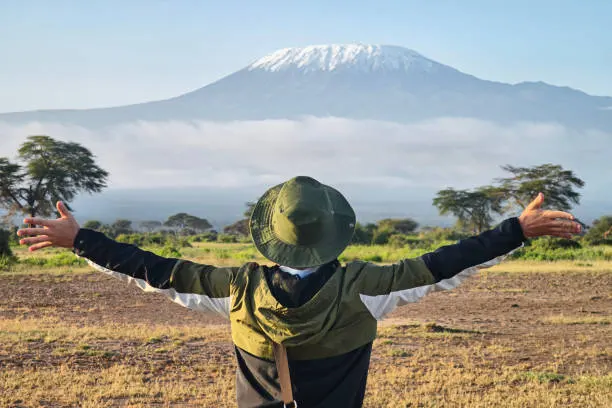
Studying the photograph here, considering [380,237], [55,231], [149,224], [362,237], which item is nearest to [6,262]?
[55,231]

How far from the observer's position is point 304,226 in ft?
8.46

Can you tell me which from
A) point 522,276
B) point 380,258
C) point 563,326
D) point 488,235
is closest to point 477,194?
point 380,258

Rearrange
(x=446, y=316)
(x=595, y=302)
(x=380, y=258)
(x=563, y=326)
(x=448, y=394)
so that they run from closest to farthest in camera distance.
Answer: (x=448, y=394) < (x=563, y=326) < (x=446, y=316) < (x=595, y=302) < (x=380, y=258)

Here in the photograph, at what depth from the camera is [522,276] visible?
1728 cm

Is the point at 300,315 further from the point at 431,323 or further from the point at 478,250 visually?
the point at 431,323

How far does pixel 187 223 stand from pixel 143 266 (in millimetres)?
66560

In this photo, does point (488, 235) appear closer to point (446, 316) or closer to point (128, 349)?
point (128, 349)

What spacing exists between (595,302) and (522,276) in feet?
13.9

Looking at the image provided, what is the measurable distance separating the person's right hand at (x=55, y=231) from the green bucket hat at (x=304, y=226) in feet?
2.22

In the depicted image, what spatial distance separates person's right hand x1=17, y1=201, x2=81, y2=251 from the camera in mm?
2732

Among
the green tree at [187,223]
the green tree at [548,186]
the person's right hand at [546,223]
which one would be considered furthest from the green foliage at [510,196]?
the person's right hand at [546,223]

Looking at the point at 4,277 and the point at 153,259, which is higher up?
the point at 153,259

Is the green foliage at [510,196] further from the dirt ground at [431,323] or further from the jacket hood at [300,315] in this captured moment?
the jacket hood at [300,315]

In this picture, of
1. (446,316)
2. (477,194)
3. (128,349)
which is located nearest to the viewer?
(128,349)
